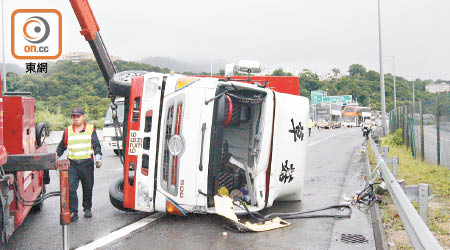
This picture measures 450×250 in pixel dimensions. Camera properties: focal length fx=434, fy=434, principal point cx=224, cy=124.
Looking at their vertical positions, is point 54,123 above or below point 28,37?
below

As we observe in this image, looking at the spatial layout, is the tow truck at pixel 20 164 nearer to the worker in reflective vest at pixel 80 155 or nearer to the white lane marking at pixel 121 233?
the worker in reflective vest at pixel 80 155

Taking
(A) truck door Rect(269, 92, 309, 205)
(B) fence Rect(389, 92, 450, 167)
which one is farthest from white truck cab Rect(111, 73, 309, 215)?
(B) fence Rect(389, 92, 450, 167)

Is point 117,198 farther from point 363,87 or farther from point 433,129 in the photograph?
point 363,87

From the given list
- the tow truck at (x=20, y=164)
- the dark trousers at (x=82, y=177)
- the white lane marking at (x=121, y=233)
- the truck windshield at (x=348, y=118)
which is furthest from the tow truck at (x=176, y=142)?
the truck windshield at (x=348, y=118)

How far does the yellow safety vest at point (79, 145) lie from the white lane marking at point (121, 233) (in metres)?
1.29

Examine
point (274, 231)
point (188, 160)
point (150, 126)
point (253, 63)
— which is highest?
point (253, 63)

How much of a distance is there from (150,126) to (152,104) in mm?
283

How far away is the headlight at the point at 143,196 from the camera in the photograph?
554 cm

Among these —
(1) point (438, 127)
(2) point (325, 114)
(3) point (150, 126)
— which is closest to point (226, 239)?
(3) point (150, 126)

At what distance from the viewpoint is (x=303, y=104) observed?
23.9 feet

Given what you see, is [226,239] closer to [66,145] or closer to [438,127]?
[66,145]

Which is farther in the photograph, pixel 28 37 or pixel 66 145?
pixel 28 37

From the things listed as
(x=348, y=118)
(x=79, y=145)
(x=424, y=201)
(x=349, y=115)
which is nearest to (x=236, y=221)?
(x=424, y=201)

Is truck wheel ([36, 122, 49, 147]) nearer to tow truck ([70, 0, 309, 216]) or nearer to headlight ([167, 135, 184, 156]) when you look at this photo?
tow truck ([70, 0, 309, 216])
